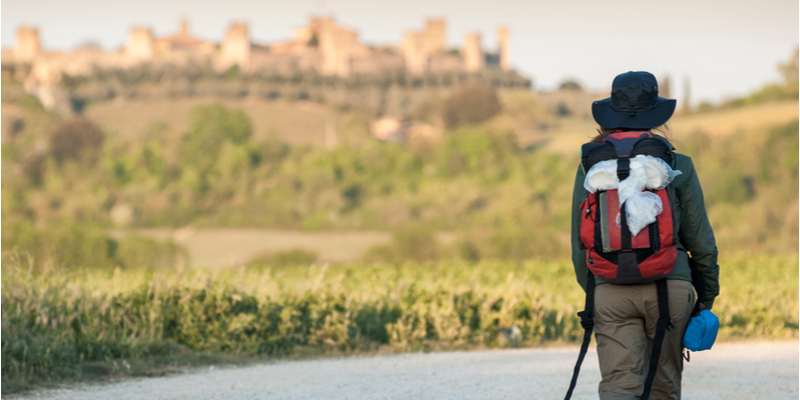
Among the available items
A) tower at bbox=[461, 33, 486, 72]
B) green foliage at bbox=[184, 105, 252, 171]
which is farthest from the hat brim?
tower at bbox=[461, 33, 486, 72]

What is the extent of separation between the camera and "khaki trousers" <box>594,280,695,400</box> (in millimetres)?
3672

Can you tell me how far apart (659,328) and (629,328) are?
0.13 metres

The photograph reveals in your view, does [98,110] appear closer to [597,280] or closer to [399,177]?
[399,177]

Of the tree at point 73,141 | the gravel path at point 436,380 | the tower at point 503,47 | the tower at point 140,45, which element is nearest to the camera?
the gravel path at point 436,380

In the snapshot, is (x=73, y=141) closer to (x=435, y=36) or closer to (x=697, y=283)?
(x=435, y=36)

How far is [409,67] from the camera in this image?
4313 inches

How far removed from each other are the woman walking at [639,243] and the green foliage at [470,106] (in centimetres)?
8254

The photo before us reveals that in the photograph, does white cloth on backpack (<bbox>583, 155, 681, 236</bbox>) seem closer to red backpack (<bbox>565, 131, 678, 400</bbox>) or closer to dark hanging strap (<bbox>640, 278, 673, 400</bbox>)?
red backpack (<bbox>565, 131, 678, 400</bbox>)

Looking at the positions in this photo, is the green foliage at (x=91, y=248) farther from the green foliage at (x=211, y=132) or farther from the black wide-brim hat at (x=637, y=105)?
the black wide-brim hat at (x=637, y=105)

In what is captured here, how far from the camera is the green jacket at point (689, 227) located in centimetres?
375

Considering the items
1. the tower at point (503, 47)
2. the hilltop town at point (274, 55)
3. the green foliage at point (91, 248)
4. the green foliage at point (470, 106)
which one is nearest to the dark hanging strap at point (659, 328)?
the green foliage at point (91, 248)

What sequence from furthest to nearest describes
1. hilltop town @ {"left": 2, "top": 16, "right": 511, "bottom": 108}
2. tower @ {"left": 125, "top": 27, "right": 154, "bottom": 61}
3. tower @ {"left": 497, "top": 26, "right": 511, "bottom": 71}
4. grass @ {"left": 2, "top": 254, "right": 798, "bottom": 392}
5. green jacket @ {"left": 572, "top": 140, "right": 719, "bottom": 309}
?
tower @ {"left": 497, "top": 26, "right": 511, "bottom": 71} < tower @ {"left": 125, "top": 27, "right": 154, "bottom": 61} < hilltop town @ {"left": 2, "top": 16, "right": 511, "bottom": 108} < grass @ {"left": 2, "top": 254, "right": 798, "bottom": 392} < green jacket @ {"left": 572, "top": 140, "right": 719, "bottom": 309}

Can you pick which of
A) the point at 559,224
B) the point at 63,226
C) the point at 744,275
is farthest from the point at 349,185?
the point at 744,275

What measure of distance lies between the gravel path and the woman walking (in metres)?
2.63
